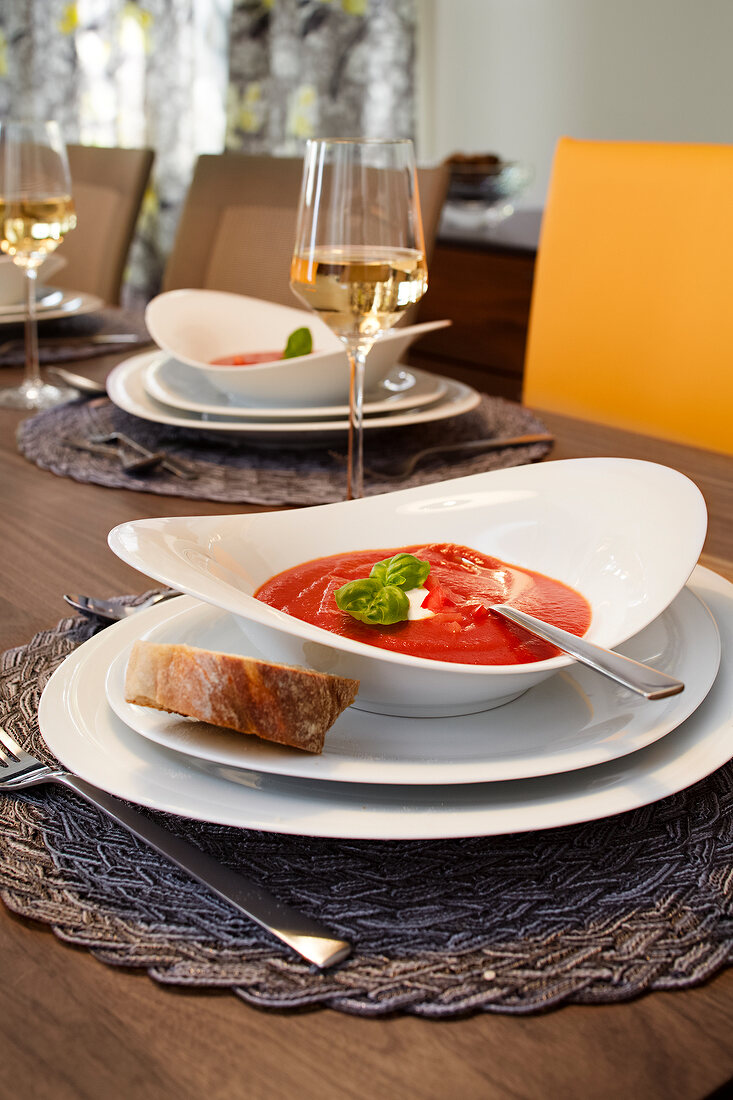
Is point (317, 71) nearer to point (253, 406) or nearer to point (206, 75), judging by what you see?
point (206, 75)

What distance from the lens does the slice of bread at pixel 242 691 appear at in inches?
19.0

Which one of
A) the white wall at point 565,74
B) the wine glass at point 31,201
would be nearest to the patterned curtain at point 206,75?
the white wall at point 565,74

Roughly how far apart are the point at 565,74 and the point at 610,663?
155 inches

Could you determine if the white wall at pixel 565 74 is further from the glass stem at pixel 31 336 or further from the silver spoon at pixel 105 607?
the silver spoon at pixel 105 607

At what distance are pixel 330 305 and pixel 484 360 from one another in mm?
2359

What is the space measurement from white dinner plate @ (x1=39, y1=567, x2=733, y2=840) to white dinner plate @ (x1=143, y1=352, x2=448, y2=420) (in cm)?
63

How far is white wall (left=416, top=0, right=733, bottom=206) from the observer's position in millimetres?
3510

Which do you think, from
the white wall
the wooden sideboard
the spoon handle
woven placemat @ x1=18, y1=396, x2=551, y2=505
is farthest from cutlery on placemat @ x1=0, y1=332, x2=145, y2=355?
the white wall

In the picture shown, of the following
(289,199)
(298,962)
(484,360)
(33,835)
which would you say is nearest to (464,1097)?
(298,962)

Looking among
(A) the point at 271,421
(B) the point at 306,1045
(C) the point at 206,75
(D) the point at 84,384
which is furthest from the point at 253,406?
(C) the point at 206,75

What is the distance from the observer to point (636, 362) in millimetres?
1640

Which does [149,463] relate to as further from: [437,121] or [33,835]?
[437,121]

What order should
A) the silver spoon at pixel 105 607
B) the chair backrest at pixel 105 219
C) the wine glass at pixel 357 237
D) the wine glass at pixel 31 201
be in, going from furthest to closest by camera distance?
the chair backrest at pixel 105 219, the wine glass at pixel 31 201, the wine glass at pixel 357 237, the silver spoon at pixel 105 607

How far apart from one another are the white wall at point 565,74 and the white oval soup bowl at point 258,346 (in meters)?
2.69
